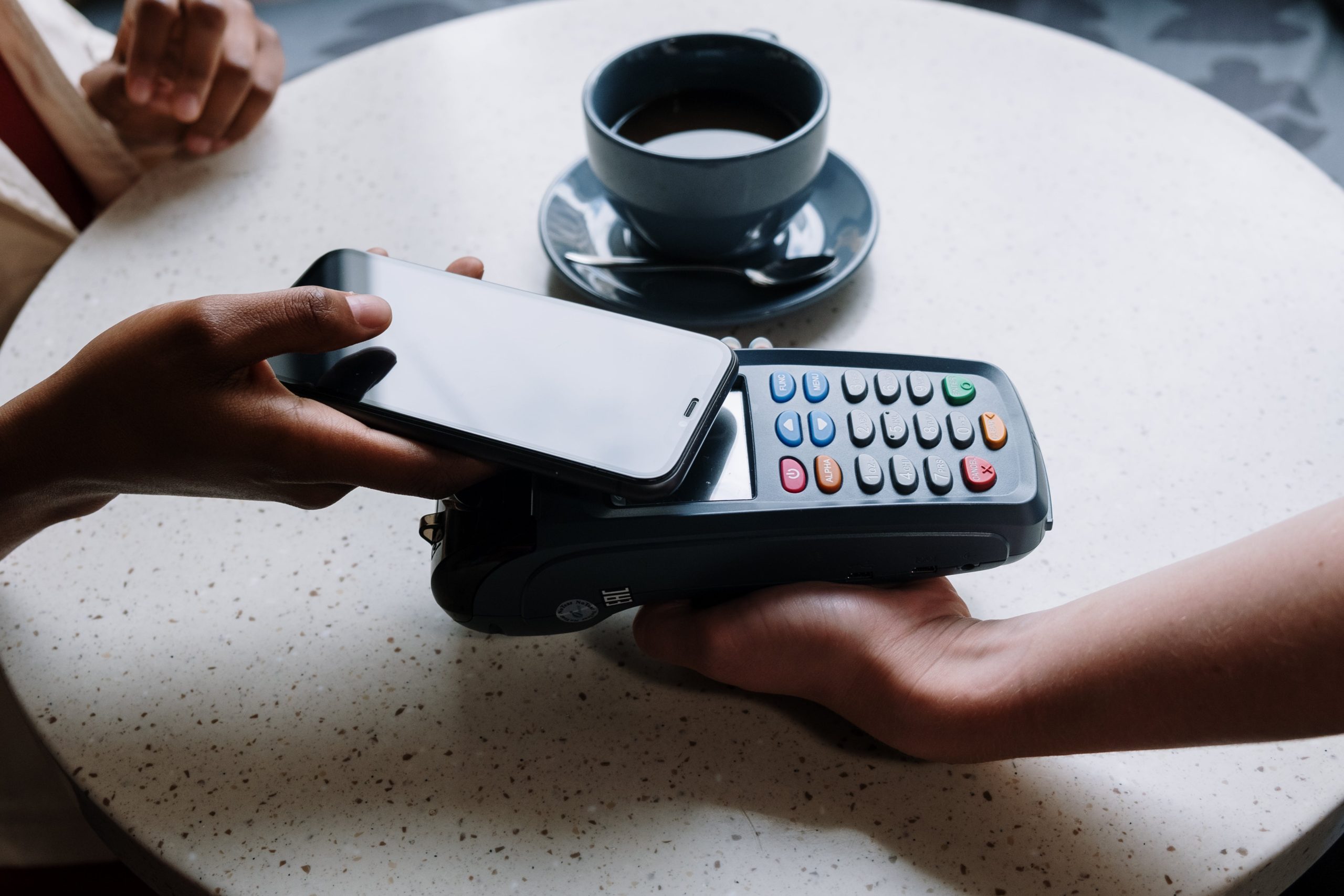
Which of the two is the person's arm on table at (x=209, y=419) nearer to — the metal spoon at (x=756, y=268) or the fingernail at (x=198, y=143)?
the metal spoon at (x=756, y=268)

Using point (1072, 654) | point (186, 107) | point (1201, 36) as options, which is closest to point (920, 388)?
point (1072, 654)

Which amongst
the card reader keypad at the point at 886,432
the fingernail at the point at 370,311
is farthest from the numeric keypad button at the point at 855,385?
the fingernail at the point at 370,311

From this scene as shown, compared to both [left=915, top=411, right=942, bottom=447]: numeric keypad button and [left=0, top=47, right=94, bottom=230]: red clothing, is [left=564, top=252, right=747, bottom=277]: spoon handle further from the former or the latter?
[left=0, top=47, right=94, bottom=230]: red clothing

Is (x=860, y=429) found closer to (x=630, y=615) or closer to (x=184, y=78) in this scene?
(x=630, y=615)

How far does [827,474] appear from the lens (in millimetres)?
392

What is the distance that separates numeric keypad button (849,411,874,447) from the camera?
0.41 m

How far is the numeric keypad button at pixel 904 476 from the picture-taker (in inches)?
15.3

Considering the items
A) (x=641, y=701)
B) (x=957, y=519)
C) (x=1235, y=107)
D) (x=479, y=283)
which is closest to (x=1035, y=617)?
(x=957, y=519)

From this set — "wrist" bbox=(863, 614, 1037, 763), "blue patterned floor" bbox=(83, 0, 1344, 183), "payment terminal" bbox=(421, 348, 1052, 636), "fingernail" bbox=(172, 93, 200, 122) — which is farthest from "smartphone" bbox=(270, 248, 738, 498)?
"blue patterned floor" bbox=(83, 0, 1344, 183)

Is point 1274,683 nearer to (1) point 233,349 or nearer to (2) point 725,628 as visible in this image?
(2) point 725,628

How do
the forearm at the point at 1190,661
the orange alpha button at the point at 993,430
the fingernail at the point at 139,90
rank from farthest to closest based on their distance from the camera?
1. the fingernail at the point at 139,90
2. the orange alpha button at the point at 993,430
3. the forearm at the point at 1190,661

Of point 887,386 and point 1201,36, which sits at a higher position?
point 887,386

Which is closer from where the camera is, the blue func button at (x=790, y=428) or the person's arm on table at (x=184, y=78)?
the blue func button at (x=790, y=428)

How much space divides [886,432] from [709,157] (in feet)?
0.60
